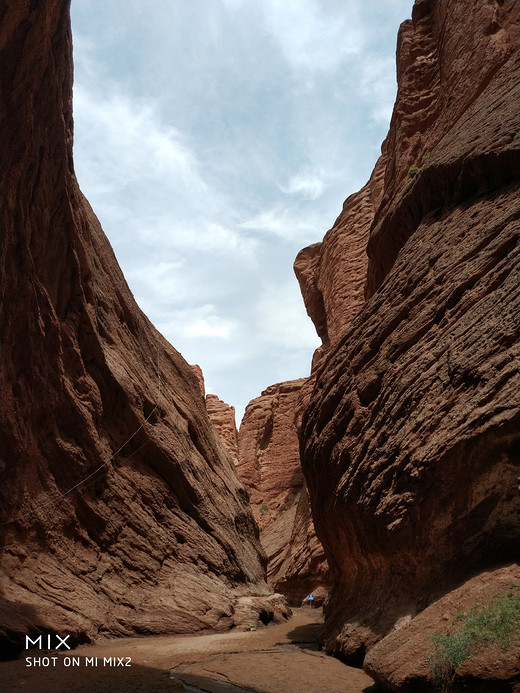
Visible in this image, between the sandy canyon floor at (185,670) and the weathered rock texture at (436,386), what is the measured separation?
0.69 m

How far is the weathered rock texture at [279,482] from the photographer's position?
2356cm

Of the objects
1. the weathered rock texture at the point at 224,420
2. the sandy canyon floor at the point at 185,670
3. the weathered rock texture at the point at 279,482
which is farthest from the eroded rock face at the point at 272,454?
the sandy canyon floor at the point at 185,670

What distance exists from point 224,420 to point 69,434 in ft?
116

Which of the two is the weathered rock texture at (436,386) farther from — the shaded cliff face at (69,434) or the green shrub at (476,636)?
the shaded cliff face at (69,434)

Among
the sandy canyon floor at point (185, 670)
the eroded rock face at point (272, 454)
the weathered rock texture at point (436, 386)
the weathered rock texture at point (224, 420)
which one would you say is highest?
the weathered rock texture at point (224, 420)

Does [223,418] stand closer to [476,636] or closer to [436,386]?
[436,386]

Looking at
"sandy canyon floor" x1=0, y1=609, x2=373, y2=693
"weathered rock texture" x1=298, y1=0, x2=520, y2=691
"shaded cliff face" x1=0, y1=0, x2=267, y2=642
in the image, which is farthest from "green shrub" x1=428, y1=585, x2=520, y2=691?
"shaded cliff face" x1=0, y1=0, x2=267, y2=642

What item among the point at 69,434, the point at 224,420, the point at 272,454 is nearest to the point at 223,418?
the point at 224,420

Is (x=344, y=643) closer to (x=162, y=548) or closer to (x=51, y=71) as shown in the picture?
(x=162, y=548)

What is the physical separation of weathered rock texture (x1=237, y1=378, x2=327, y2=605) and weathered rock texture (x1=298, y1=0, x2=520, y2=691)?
44.9 ft

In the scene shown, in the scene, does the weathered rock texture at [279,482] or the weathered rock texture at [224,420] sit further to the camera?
the weathered rock texture at [224,420]

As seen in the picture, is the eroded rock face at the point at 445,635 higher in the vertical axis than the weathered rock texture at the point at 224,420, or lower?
lower

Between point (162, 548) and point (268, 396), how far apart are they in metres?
28.4

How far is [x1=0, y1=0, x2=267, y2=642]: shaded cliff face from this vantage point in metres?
9.98
